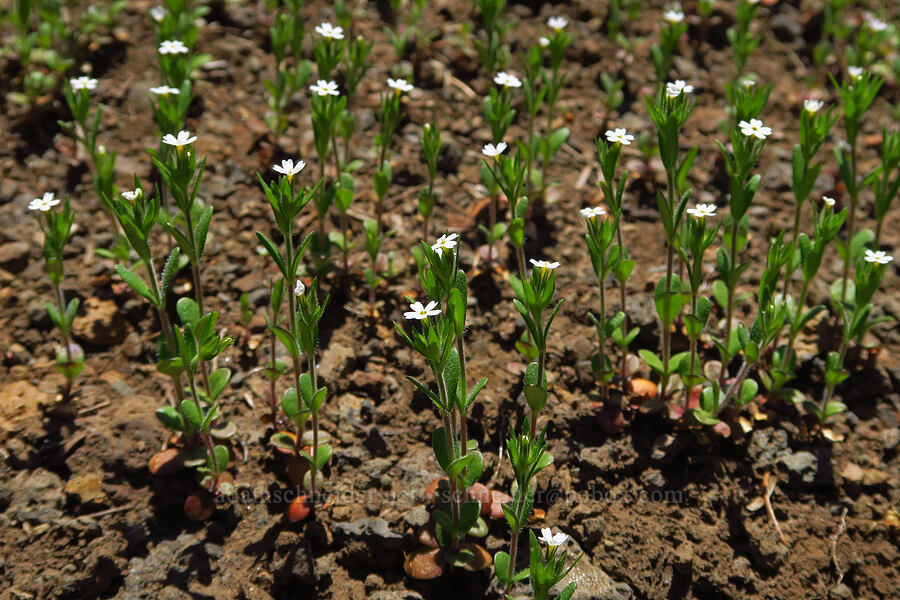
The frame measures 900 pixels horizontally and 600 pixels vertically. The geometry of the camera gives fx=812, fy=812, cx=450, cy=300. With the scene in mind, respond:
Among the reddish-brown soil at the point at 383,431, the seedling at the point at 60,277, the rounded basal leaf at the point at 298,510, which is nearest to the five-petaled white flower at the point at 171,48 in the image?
the reddish-brown soil at the point at 383,431

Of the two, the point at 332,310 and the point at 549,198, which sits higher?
the point at 549,198

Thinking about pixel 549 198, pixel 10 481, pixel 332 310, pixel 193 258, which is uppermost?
pixel 193 258

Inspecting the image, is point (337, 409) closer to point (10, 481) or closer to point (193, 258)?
point (193, 258)

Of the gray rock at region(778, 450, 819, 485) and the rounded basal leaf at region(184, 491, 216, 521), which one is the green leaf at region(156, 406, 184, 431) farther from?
the gray rock at region(778, 450, 819, 485)

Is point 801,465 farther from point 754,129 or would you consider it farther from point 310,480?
point 310,480

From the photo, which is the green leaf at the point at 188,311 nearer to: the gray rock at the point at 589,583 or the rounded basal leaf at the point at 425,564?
the rounded basal leaf at the point at 425,564

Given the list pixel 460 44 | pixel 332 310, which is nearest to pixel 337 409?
pixel 332 310
